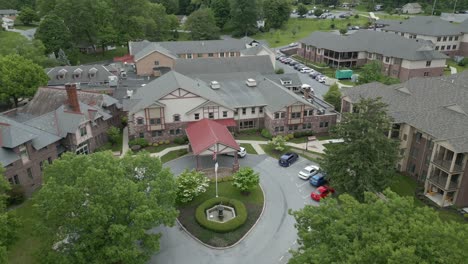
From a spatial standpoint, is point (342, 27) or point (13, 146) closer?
point (13, 146)

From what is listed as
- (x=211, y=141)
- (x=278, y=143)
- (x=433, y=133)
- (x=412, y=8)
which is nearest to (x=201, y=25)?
(x=278, y=143)

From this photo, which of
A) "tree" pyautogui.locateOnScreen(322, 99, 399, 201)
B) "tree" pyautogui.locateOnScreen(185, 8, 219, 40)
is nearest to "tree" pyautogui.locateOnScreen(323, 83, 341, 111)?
"tree" pyautogui.locateOnScreen(322, 99, 399, 201)

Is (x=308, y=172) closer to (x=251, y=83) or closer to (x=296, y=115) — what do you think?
(x=296, y=115)

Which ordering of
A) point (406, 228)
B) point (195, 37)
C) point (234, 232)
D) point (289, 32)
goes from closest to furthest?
point (406, 228) → point (234, 232) → point (195, 37) → point (289, 32)

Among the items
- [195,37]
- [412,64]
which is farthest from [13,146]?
[195,37]

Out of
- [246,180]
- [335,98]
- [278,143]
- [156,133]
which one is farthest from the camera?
[335,98]

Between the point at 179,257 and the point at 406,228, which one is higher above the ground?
the point at 406,228

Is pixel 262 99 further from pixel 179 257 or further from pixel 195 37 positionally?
pixel 195 37

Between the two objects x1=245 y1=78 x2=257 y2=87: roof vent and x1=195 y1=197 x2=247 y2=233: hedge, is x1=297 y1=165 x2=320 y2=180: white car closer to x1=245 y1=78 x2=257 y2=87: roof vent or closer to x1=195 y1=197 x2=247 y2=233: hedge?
x1=195 y1=197 x2=247 y2=233: hedge
